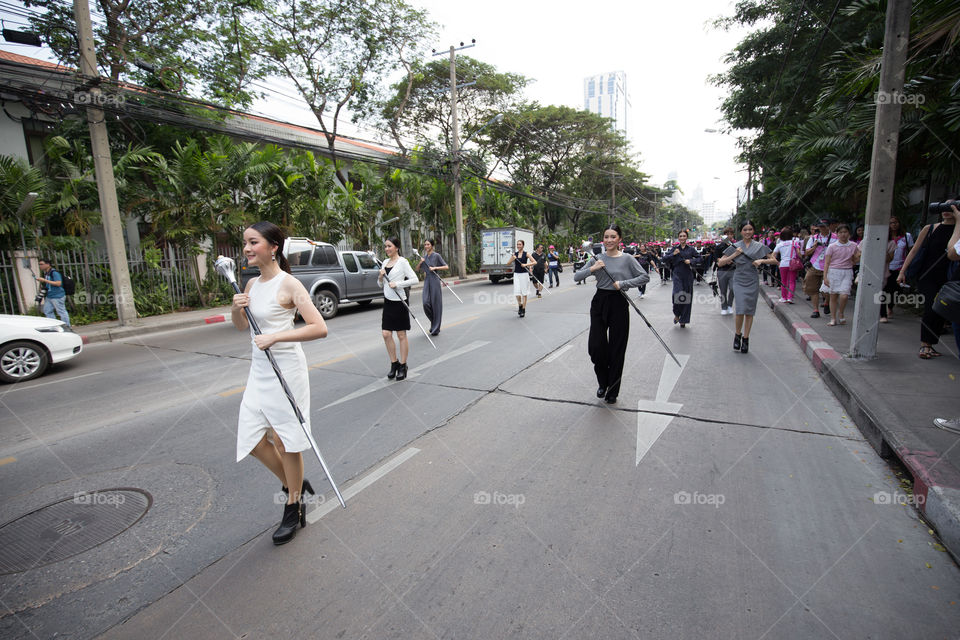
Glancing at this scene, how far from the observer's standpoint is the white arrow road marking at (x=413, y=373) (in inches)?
218

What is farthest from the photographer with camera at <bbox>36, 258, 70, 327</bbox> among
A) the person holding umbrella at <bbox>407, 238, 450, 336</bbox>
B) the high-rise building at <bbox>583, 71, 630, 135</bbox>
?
the high-rise building at <bbox>583, 71, 630, 135</bbox>

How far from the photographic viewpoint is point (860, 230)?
8.93 metres

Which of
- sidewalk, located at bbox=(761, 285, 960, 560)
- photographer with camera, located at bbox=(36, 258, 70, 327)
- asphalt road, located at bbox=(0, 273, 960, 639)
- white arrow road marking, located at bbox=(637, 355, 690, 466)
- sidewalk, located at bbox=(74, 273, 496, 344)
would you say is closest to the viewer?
asphalt road, located at bbox=(0, 273, 960, 639)

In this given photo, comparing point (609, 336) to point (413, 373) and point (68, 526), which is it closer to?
point (413, 373)

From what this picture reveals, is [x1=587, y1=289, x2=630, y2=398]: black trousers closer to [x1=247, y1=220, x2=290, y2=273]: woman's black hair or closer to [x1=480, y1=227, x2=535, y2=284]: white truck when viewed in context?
[x1=247, y1=220, x2=290, y2=273]: woman's black hair

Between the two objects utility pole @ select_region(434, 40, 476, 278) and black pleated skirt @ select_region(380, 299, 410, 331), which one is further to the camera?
utility pole @ select_region(434, 40, 476, 278)

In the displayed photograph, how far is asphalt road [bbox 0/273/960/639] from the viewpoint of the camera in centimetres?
225

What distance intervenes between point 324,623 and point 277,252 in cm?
200

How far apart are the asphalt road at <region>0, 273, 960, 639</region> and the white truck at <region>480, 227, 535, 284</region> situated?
17.9 metres

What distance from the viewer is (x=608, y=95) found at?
78688 millimetres

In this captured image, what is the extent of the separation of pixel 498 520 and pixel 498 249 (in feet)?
70.9

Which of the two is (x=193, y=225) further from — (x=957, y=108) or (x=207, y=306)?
(x=957, y=108)

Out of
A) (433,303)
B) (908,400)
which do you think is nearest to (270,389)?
(908,400)

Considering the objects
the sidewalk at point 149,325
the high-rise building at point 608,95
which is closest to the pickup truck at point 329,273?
the sidewalk at point 149,325
